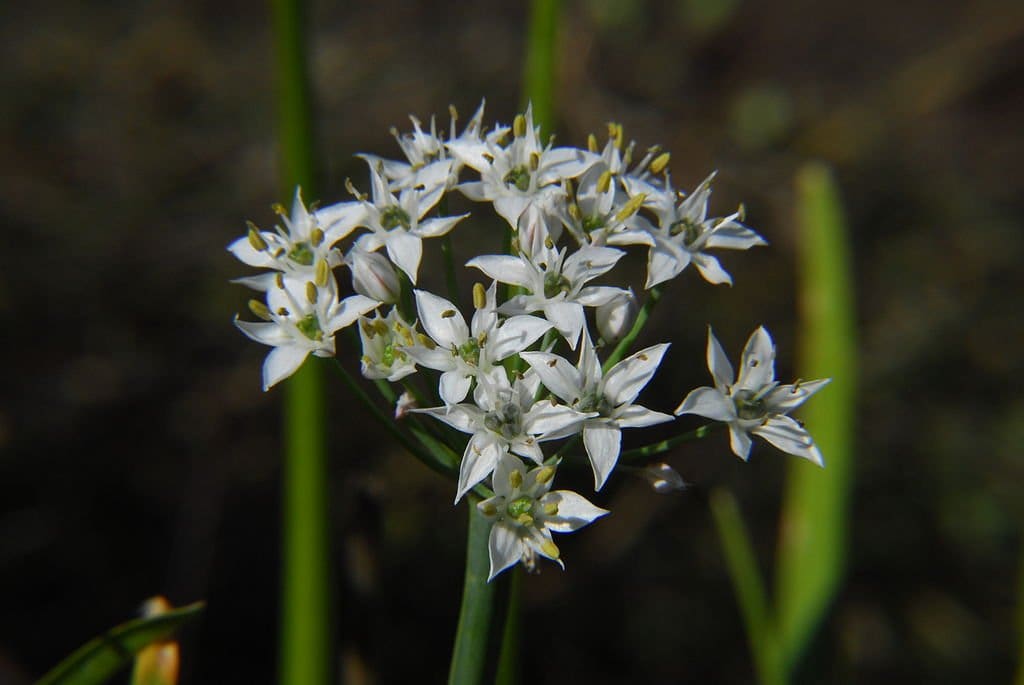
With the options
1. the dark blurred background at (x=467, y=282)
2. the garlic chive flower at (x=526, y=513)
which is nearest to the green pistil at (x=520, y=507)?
the garlic chive flower at (x=526, y=513)

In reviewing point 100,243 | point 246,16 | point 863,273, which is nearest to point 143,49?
point 246,16

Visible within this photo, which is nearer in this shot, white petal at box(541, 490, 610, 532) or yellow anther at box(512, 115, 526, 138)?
white petal at box(541, 490, 610, 532)

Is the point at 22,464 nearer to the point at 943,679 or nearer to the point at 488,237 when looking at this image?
the point at 488,237

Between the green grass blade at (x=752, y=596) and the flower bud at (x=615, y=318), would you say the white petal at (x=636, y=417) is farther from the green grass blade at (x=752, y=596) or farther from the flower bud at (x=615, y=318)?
the green grass blade at (x=752, y=596)

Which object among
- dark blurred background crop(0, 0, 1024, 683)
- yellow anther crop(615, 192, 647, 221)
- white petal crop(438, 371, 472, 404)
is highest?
dark blurred background crop(0, 0, 1024, 683)

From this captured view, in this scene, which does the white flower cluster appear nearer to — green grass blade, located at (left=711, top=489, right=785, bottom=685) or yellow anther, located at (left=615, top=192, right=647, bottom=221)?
yellow anther, located at (left=615, top=192, right=647, bottom=221)

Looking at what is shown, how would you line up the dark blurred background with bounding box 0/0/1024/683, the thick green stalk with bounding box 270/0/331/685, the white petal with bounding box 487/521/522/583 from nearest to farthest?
the white petal with bounding box 487/521/522/583 → the thick green stalk with bounding box 270/0/331/685 → the dark blurred background with bounding box 0/0/1024/683

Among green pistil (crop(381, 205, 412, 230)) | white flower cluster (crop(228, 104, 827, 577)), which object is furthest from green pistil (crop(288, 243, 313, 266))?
green pistil (crop(381, 205, 412, 230))
